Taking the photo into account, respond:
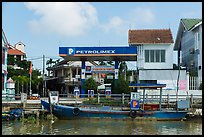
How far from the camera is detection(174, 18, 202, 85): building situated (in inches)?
1321

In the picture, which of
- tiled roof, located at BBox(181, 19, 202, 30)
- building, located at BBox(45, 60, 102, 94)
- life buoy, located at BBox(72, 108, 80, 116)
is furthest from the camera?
building, located at BBox(45, 60, 102, 94)

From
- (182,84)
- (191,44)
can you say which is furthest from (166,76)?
(191,44)

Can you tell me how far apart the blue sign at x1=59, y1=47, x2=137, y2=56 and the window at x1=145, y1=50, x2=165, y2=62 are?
14.2 ft

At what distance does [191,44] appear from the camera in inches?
1442

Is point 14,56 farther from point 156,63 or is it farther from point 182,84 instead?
point 182,84

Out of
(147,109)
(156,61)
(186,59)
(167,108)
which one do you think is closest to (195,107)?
(167,108)

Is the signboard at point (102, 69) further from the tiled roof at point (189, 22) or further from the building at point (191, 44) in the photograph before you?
the tiled roof at point (189, 22)

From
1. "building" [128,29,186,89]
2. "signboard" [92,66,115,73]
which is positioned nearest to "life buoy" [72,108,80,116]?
"signboard" [92,66,115,73]

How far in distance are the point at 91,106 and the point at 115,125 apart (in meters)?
4.09

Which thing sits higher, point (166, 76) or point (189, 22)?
point (189, 22)

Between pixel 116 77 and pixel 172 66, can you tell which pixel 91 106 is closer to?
pixel 116 77

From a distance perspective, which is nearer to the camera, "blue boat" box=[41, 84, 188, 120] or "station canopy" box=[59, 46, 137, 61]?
"blue boat" box=[41, 84, 188, 120]

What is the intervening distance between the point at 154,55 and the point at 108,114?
15.6 metres

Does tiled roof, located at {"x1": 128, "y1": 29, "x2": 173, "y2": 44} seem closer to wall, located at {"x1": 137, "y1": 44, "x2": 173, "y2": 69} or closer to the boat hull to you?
wall, located at {"x1": 137, "y1": 44, "x2": 173, "y2": 69}
